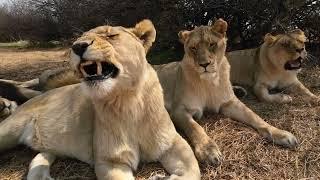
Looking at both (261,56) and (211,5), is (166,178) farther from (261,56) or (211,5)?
(211,5)

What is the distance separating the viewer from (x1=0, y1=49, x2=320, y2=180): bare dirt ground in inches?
149

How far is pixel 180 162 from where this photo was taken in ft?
11.9

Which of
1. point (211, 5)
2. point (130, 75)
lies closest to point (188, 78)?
point (130, 75)

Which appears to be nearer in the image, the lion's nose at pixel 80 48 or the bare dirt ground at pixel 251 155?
the lion's nose at pixel 80 48

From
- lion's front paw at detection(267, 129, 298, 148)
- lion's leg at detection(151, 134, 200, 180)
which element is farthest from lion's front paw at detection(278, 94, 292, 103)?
lion's leg at detection(151, 134, 200, 180)

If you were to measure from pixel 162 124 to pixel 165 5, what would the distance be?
11.5 feet

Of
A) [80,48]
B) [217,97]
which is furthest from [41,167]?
[217,97]

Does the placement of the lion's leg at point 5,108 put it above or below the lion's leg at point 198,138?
below

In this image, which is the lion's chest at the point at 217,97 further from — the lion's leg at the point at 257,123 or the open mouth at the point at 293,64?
the open mouth at the point at 293,64

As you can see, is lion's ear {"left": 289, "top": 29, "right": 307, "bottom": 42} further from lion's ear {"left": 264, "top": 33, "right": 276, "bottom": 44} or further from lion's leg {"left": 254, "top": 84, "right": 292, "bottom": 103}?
lion's leg {"left": 254, "top": 84, "right": 292, "bottom": 103}

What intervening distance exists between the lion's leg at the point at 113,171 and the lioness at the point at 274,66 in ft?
7.17

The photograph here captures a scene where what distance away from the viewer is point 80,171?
3875 mm

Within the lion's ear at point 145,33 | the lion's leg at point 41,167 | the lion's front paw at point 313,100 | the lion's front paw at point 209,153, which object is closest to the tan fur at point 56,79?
the lion's leg at point 41,167

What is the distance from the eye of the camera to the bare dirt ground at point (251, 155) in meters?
3.80
